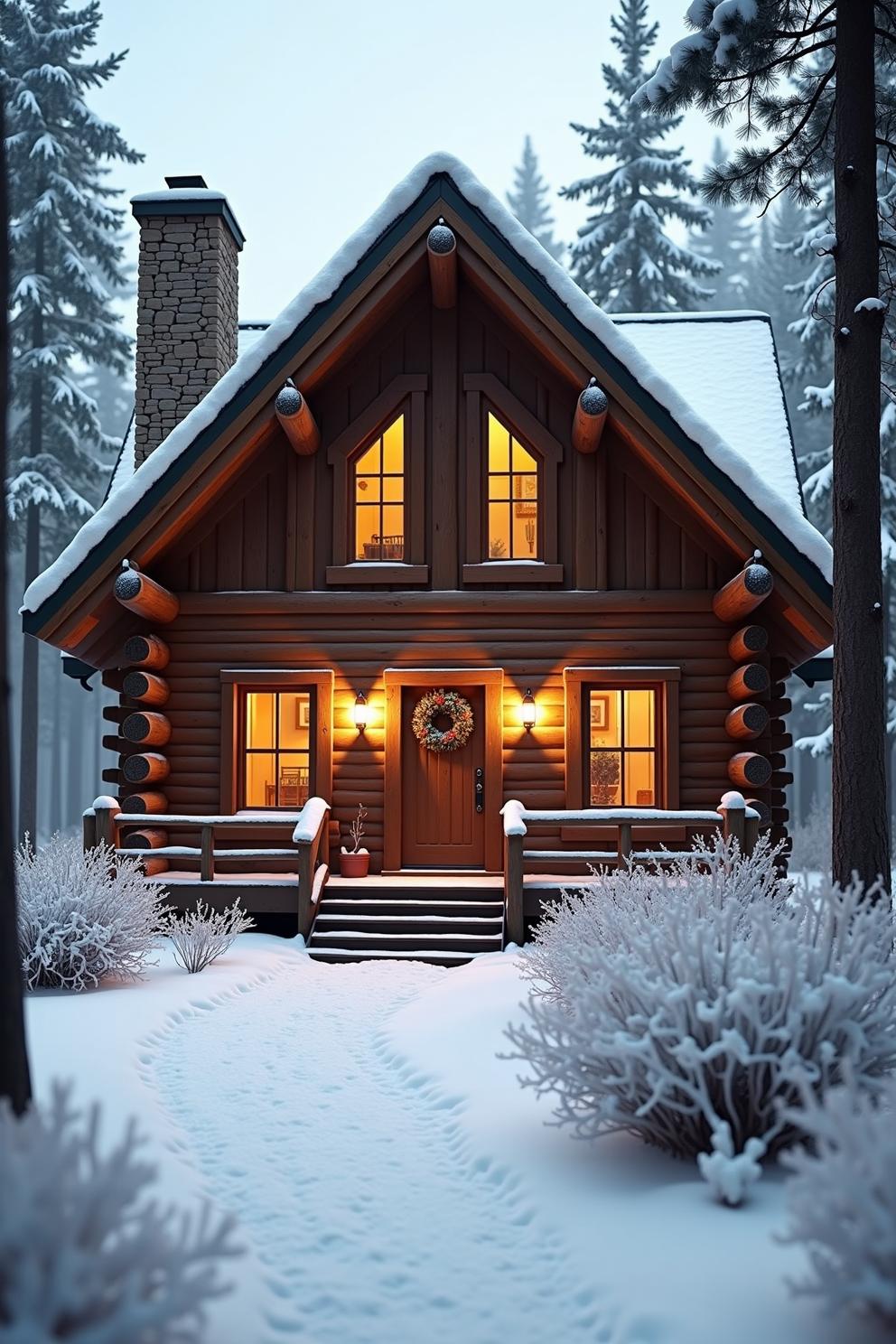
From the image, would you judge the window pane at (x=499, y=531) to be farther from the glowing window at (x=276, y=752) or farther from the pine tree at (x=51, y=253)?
the pine tree at (x=51, y=253)

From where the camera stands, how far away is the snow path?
3.67m

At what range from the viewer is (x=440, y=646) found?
12.7 m

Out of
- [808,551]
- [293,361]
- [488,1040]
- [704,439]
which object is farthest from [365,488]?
[488,1040]

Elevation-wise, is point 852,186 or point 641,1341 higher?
point 852,186

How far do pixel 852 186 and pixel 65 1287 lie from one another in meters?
7.77

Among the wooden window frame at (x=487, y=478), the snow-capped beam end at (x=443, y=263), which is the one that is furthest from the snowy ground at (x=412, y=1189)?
the snow-capped beam end at (x=443, y=263)

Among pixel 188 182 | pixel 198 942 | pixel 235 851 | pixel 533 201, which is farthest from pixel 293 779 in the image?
pixel 533 201

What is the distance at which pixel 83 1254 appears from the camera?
268 centimetres

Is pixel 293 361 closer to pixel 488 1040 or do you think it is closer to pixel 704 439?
pixel 704 439

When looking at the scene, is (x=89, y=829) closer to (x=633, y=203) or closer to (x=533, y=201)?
(x=633, y=203)

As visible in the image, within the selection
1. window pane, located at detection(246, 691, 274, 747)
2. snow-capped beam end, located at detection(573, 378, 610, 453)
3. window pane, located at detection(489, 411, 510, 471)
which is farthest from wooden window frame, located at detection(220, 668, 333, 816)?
snow-capped beam end, located at detection(573, 378, 610, 453)

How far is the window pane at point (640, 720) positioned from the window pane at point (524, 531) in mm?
2052

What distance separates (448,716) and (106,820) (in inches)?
150

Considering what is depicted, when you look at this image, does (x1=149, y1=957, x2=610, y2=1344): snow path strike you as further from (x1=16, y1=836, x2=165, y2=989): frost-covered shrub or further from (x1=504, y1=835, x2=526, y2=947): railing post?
(x1=504, y1=835, x2=526, y2=947): railing post
